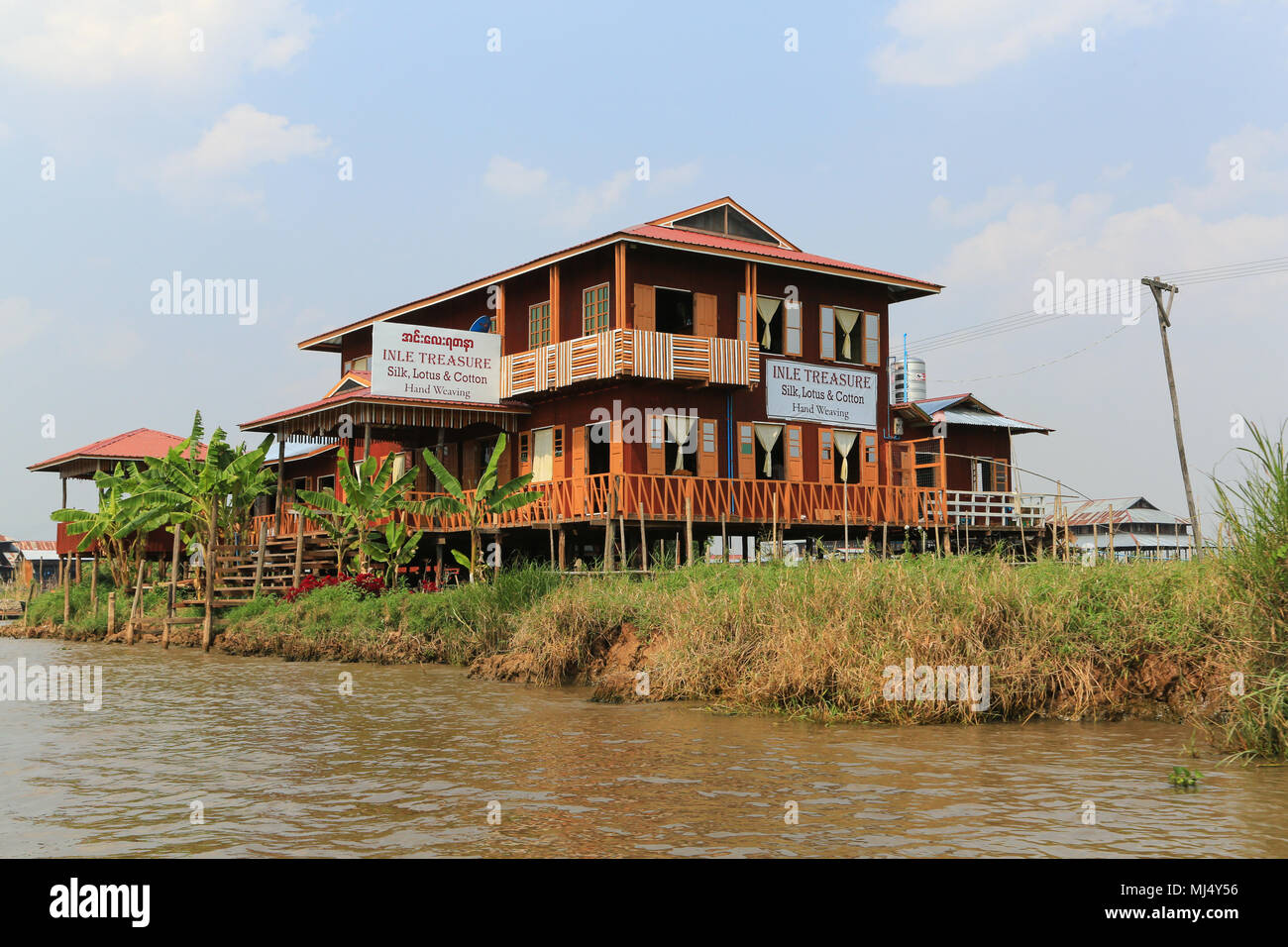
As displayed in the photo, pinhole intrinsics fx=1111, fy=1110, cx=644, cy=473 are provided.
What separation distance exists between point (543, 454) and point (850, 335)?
8.79 metres

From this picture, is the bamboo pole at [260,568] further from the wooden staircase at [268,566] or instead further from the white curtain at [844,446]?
the white curtain at [844,446]

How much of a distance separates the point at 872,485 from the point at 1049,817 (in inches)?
821

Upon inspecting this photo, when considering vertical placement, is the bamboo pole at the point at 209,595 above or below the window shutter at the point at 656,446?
below

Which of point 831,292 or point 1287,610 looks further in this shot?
point 831,292

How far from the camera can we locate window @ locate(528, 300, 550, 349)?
28672 mm

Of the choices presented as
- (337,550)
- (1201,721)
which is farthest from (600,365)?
(1201,721)

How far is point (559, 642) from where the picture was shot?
16.1m

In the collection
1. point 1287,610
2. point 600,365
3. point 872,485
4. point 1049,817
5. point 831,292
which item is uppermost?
point 831,292

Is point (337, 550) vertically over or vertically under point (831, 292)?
under

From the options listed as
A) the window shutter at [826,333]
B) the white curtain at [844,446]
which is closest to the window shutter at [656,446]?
the white curtain at [844,446]

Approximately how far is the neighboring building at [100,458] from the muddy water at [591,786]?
24.1 meters

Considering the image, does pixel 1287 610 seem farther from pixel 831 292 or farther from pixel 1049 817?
pixel 831 292

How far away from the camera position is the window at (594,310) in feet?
87.8

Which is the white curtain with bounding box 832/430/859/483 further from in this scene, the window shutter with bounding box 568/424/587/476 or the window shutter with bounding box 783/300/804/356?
the window shutter with bounding box 568/424/587/476
